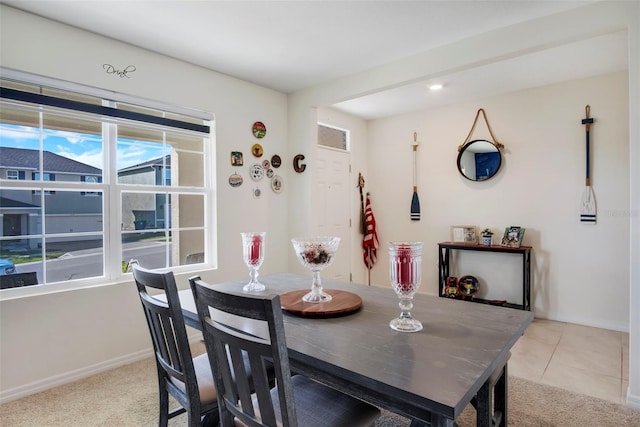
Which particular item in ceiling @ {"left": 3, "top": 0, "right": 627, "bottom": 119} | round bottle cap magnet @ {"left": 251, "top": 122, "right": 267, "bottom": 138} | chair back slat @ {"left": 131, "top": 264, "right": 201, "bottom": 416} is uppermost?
ceiling @ {"left": 3, "top": 0, "right": 627, "bottom": 119}

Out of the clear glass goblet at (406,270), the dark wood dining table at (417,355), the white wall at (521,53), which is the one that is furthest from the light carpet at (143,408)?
the clear glass goblet at (406,270)

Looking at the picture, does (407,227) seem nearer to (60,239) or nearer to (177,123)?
(177,123)

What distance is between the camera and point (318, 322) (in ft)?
4.64

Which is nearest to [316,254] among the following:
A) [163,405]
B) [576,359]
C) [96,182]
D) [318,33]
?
[163,405]

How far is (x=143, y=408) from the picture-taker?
211cm

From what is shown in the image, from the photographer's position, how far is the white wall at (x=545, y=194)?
338 cm

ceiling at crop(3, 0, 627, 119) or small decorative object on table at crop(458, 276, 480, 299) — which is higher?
ceiling at crop(3, 0, 627, 119)

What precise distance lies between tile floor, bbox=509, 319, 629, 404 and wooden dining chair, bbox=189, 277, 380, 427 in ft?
6.21

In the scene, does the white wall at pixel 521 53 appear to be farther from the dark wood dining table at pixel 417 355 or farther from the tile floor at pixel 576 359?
the dark wood dining table at pixel 417 355

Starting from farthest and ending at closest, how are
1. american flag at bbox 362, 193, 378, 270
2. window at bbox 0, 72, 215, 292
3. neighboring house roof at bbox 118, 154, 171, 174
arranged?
american flag at bbox 362, 193, 378, 270 → neighboring house roof at bbox 118, 154, 171, 174 → window at bbox 0, 72, 215, 292

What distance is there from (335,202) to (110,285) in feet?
8.99

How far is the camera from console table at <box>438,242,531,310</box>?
11.9 feet

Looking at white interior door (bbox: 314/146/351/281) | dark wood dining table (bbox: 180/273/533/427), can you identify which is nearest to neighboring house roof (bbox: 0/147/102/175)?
dark wood dining table (bbox: 180/273/533/427)

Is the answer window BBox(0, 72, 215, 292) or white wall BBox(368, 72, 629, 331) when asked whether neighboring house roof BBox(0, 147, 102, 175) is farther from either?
white wall BBox(368, 72, 629, 331)
